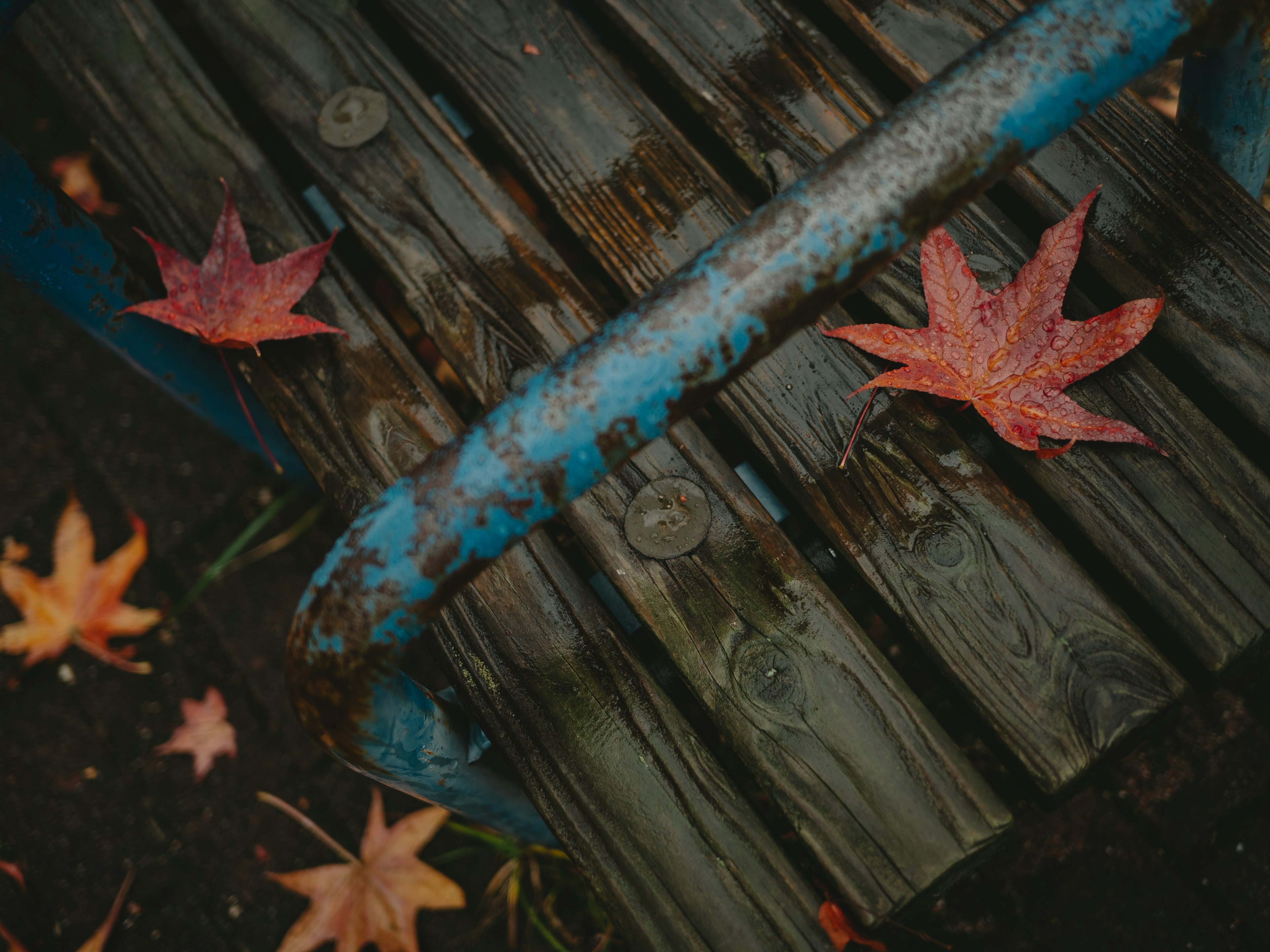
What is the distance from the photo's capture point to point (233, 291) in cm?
114

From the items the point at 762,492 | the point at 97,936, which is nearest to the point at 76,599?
the point at 97,936

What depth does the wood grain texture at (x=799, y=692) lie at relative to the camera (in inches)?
33.7

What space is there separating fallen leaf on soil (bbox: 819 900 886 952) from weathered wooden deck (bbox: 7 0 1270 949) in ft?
0.08

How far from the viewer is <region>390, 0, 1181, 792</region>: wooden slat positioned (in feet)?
2.88

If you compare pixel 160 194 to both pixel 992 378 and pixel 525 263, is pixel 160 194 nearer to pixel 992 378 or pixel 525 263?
pixel 525 263

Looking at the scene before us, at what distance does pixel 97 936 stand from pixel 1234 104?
237 centimetres

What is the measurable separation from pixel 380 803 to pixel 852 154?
148cm

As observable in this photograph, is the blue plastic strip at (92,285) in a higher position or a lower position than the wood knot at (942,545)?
higher

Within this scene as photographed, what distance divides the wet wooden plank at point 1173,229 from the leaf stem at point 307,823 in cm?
169

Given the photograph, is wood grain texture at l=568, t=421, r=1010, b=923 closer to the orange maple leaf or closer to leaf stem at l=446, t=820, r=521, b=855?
leaf stem at l=446, t=820, r=521, b=855

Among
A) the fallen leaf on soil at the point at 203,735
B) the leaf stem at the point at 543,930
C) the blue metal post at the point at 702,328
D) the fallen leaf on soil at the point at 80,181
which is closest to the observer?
the blue metal post at the point at 702,328

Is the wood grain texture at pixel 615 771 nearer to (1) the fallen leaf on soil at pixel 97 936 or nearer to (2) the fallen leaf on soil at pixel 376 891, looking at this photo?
(2) the fallen leaf on soil at pixel 376 891

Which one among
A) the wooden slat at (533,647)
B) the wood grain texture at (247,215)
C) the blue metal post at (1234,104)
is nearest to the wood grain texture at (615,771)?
the wooden slat at (533,647)

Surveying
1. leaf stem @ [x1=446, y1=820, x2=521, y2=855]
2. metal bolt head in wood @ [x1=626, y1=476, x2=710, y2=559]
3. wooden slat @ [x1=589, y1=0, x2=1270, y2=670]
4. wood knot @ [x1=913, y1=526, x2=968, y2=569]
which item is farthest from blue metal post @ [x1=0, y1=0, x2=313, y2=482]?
wooden slat @ [x1=589, y1=0, x2=1270, y2=670]
